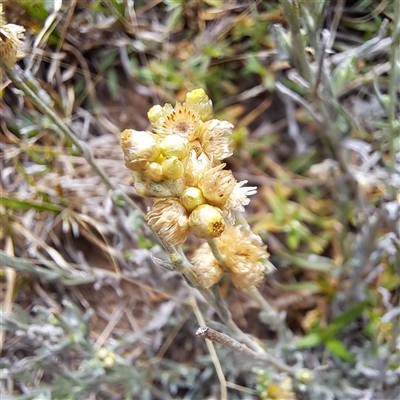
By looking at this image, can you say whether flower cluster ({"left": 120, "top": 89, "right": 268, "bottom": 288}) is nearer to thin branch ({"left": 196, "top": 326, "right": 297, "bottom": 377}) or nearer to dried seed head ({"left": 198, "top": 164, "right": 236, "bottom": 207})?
dried seed head ({"left": 198, "top": 164, "right": 236, "bottom": 207})

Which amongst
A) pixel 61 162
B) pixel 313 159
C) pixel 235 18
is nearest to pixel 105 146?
pixel 61 162

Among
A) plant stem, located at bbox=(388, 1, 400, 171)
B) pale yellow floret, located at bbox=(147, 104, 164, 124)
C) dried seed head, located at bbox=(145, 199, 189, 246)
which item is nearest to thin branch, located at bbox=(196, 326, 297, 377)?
dried seed head, located at bbox=(145, 199, 189, 246)

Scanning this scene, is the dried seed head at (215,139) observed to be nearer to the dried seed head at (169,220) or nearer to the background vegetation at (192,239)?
the dried seed head at (169,220)

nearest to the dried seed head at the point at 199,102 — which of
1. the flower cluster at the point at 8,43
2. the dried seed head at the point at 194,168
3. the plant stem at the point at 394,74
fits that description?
the dried seed head at the point at 194,168

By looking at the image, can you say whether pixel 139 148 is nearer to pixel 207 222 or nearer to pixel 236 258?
pixel 207 222

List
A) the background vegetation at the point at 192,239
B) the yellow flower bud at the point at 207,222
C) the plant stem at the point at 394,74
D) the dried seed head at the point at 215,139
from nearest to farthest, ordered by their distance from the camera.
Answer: the yellow flower bud at the point at 207,222, the dried seed head at the point at 215,139, the plant stem at the point at 394,74, the background vegetation at the point at 192,239
